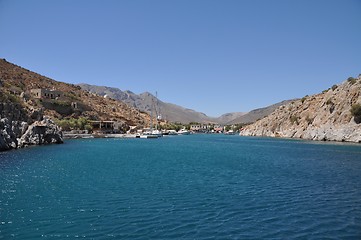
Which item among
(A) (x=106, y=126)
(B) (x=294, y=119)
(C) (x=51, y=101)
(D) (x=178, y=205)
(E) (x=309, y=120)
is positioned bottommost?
(D) (x=178, y=205)

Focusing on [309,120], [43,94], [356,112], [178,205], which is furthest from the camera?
[43,94]

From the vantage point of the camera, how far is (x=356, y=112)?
→ 105 meters

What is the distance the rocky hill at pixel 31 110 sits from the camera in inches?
3132

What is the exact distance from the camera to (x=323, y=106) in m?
134

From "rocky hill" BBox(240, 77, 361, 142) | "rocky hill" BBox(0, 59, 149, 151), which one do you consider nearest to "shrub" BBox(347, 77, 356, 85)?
"rocky hill" BBox(240, 77, 361, 142)

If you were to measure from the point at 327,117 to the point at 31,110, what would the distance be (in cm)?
10460

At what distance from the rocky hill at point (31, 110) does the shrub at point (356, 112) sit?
92.9 m

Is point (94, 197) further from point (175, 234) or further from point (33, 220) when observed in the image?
point (175, 234)

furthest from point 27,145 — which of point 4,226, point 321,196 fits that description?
point 321,196

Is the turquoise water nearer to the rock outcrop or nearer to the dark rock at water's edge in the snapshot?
the dark rock at water's edge

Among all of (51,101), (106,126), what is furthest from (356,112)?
(51,101)

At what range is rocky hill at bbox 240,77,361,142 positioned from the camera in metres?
110

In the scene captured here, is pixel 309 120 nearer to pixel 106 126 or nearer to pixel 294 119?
pixel 294 119

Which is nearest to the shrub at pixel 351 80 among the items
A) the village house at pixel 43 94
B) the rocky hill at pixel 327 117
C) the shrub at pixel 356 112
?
the rocky hill at pixel 327 117
